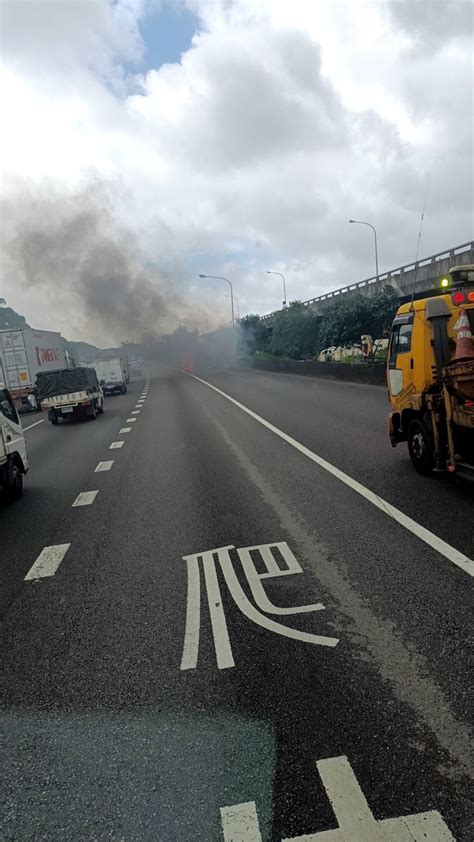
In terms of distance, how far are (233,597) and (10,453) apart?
5034mm

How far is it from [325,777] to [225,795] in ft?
1.45

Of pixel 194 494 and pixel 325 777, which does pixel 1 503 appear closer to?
pixel 194 494

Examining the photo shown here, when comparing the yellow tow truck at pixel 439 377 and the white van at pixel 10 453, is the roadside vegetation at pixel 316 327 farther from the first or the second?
the white van at pixel 10 453

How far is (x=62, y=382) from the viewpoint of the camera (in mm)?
19797

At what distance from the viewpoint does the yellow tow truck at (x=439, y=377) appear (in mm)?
6703

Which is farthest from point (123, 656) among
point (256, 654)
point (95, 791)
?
point (95, 791)

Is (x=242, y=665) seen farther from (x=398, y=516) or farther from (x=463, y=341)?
(x=463, y=341)

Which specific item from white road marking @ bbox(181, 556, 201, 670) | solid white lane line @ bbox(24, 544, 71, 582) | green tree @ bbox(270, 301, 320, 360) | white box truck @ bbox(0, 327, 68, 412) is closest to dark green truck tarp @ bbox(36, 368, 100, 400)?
white box truck @ bbox(0, 327, 68, 412)

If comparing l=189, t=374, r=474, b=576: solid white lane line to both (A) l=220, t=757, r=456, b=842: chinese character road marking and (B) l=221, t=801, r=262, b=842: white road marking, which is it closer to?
(A) l=220, t=757, r=456, b=842: chinese character road marking

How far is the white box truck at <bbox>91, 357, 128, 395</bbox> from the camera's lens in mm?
34094

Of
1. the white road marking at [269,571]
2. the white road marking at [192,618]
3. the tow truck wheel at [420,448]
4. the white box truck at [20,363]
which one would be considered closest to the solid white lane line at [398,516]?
the tow truck wheel at [420,448]

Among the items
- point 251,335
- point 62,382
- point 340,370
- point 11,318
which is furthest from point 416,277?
point 11,318

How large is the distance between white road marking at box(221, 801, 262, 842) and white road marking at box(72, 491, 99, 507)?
18.5 feet

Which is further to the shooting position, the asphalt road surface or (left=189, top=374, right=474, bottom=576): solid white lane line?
(left=189, top=374, right=474, bottom=576): solid white lane line
